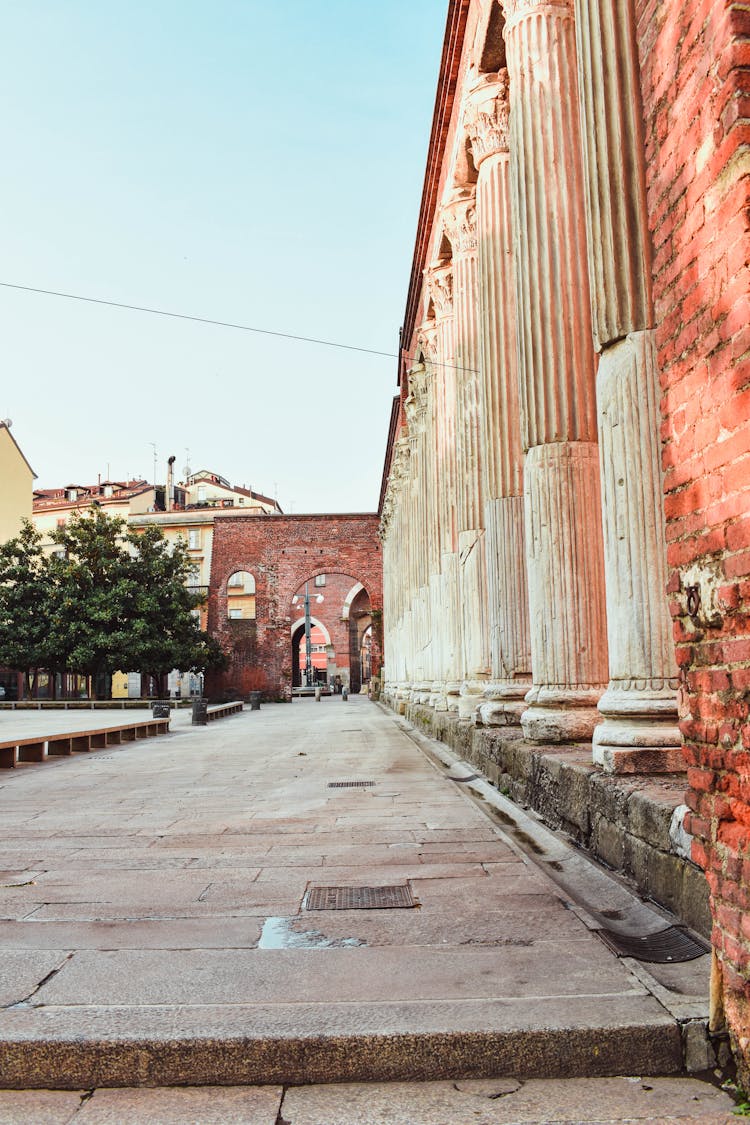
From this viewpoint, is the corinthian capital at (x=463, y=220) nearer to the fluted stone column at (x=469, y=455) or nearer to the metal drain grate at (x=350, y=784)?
the fluted stone column at (x=469, y=455)

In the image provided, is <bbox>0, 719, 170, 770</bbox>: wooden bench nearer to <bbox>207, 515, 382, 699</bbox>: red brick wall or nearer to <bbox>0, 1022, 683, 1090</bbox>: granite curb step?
<bbox>0, 1022, 683, 1090</bbox>: granite curb step

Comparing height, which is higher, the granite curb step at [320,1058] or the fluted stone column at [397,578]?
the fluted stone column at [397,578]

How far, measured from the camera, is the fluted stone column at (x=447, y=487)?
45.7 feet

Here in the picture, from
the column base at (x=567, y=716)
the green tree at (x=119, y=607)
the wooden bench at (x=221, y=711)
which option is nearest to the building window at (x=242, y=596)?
the green tree at (x=119, y=607)

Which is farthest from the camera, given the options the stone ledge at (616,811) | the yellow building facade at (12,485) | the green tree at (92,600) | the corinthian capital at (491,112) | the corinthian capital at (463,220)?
the yellow building facade at (12,485)

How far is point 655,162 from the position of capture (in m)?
3.05

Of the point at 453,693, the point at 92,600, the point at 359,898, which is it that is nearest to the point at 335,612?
the point at 92,600

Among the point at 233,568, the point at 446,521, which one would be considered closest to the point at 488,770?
the point at 446,521


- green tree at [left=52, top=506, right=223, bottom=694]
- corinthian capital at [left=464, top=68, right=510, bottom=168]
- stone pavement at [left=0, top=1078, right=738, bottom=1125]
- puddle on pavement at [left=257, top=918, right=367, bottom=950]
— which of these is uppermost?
corinthian capital at [left=464, top=68, right=510, bottom=168]

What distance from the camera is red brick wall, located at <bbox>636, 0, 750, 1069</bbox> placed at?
2469 millimetres

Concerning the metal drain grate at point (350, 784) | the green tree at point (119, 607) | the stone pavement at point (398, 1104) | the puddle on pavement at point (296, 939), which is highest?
the green tree at point (119, 607)

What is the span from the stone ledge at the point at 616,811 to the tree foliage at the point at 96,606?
99.0 feet

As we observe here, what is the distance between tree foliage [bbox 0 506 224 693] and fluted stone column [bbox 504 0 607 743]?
3027 centimetres

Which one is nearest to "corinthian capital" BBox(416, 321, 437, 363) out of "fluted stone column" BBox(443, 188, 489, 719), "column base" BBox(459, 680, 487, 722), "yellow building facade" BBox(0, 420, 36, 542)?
"fluted stone column" BBox(443, 188, 489, 719)
